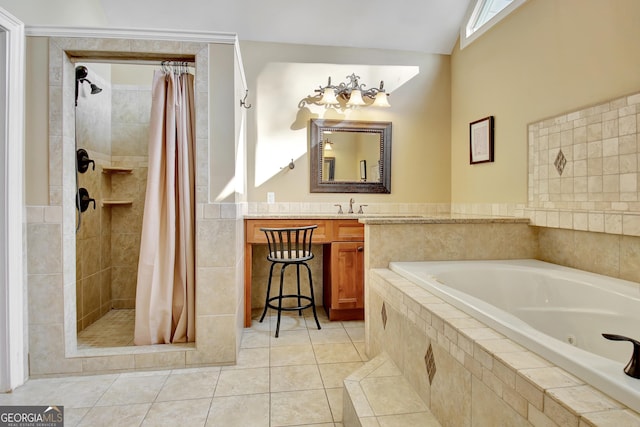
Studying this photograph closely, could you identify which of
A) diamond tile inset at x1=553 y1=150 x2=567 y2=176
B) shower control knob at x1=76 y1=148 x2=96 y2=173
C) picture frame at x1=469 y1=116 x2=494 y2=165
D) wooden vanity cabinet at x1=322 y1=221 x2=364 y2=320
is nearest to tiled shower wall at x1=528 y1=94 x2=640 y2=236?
diamond tile inset at x1=553 y1=150 x2=567 y2=176

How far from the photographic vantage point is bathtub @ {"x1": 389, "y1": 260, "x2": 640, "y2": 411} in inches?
34.3

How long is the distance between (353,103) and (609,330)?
2699mm

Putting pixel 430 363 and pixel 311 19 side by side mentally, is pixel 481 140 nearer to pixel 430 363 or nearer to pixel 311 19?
pixel 311 19

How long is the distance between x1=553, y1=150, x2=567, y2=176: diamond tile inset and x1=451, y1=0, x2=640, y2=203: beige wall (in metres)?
0.30

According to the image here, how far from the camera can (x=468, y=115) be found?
11.0ft

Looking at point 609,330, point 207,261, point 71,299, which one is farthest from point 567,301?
point 71,299

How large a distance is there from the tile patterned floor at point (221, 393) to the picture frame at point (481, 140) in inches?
81.3

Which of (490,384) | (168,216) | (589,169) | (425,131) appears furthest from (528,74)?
(168,216)

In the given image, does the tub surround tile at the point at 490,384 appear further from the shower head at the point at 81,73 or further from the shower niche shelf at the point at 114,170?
the shower niche shelf at the point at 114,170

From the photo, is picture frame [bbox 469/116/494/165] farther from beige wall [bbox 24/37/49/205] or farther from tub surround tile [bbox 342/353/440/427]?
beige wall [bbox 24/37/49/205]

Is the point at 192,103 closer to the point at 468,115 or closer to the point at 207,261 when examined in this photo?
the point at 207,261

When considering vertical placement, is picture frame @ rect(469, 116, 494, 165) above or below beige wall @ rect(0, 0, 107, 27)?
below

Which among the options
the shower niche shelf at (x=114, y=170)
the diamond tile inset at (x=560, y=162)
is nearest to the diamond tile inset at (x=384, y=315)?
the diamond tile inset at (x=560, y=162)

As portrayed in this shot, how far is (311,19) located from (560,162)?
2.52m
